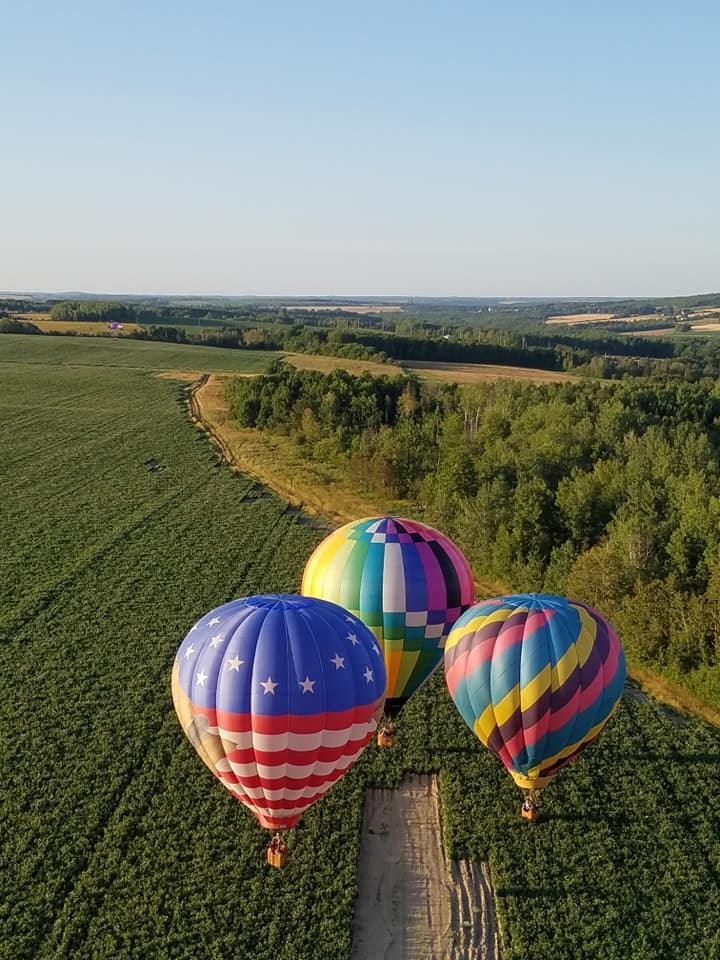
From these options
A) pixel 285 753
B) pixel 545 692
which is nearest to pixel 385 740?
pixel 545 692

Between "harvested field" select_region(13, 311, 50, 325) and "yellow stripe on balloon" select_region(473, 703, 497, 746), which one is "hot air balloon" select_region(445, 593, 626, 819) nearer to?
"yellow stripe on balloon" select_region(473, 703, 497, 746)

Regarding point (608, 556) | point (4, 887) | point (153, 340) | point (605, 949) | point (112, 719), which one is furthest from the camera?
point (153, 340)

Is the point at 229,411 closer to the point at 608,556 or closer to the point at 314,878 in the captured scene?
the point at 608,556

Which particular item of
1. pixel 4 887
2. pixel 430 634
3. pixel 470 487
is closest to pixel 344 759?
pixel 430 634

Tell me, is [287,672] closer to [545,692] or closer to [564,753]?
[545,692]

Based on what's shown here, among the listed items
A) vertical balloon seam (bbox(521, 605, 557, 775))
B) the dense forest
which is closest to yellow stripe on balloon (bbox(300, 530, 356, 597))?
vertical balloon seam (bbox(521, 605, 557, 775))

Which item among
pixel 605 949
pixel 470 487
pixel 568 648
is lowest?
pixel 605 949
